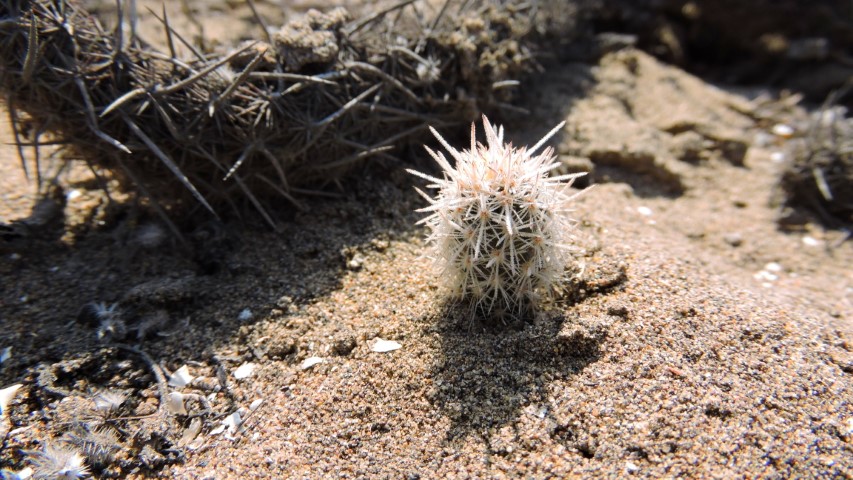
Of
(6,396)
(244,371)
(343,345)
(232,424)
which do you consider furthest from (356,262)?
(6,396)

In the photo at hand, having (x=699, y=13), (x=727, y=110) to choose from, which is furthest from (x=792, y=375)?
(x=699, y=13)

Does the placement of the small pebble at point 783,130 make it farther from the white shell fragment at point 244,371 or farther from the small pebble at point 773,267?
the white shell fragment at point 244,371

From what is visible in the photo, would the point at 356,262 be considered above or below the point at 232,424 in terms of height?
above

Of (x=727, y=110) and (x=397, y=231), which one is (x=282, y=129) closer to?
(x=397, y=231)

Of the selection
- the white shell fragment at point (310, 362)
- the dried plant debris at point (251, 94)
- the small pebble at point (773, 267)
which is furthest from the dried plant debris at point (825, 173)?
the white shell fragment at point (310, 362)

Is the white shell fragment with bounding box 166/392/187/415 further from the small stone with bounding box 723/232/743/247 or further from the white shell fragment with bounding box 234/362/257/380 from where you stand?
the small stone with bounding box 723/232/743/247

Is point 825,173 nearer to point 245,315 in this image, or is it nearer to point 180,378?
point 245,315

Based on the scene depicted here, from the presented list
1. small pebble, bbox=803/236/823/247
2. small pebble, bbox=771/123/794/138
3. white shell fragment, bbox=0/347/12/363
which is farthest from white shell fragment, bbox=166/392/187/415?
small pebble, bbox=771/123/794/138
